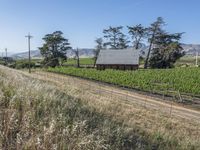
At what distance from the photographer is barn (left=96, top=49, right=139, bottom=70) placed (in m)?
72.8

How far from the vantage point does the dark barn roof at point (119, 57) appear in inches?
2881

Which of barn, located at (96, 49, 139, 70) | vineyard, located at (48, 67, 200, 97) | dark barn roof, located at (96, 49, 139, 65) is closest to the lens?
vineyard, located at (48, 67, 200, 97)

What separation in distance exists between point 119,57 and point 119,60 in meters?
1.18

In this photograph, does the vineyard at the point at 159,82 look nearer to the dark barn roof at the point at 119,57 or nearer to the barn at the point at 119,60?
the barn at the point at 119,60

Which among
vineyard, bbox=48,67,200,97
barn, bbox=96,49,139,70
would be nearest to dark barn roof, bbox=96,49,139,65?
barn, bbox=96,49,139,70

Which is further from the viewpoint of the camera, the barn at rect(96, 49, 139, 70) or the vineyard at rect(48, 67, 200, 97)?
the barn at rect(96, 49, 139, 70)

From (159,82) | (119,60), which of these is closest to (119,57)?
(119,60)

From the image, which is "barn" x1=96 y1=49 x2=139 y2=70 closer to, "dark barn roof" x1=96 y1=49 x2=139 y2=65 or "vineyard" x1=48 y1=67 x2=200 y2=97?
"dark barn roof" x1=96 y1=49 x2=139 y2=65

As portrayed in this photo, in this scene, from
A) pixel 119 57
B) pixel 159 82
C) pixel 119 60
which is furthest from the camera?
pixel 119 57

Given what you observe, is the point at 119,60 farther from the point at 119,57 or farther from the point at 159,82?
the point at 159,82

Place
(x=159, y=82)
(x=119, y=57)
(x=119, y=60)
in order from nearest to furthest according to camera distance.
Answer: (x=159, y=82)
(x=119, y=60)
(x=119, y=57)

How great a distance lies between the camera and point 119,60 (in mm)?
74688

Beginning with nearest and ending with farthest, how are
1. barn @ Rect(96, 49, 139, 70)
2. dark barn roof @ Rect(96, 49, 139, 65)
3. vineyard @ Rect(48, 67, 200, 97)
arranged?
vineyard @ Rect(48, 67, 200, 97) < barn @ Rect(96, 49, 139, 70) < dark barn roof @ Rect(96, 49, 139, 65)

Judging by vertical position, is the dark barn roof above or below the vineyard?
above
